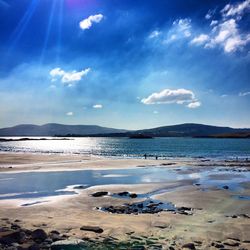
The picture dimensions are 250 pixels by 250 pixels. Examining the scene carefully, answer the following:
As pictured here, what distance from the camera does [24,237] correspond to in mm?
13312

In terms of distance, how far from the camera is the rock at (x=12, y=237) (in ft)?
41.7

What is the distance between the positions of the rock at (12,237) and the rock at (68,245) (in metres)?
1.50

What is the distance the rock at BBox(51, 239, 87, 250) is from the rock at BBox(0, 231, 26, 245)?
4.94ft

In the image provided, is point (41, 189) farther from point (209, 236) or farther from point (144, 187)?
point (209, 236)

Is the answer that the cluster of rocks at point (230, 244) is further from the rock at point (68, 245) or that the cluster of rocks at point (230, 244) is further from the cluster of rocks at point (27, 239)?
the cluster of rocks at point (27, 239)

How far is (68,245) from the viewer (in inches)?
493

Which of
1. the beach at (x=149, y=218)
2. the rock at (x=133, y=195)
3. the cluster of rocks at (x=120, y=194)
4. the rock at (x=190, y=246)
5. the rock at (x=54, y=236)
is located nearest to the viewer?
the rock at (x=190, y=246)

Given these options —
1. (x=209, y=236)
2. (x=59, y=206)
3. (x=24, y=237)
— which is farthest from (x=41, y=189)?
(x=209, y=236)

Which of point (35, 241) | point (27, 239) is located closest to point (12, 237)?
point (27, 239)

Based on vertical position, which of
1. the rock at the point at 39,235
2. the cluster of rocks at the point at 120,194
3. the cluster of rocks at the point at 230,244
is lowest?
the cluster of rocks at the point at 230,244

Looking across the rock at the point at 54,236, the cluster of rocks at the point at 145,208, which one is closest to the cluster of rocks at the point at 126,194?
the cluster of rocks at the point at 145,208

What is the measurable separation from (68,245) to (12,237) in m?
2.41

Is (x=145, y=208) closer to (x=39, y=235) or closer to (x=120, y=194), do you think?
(x=120, y=194)

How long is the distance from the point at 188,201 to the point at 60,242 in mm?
12362
